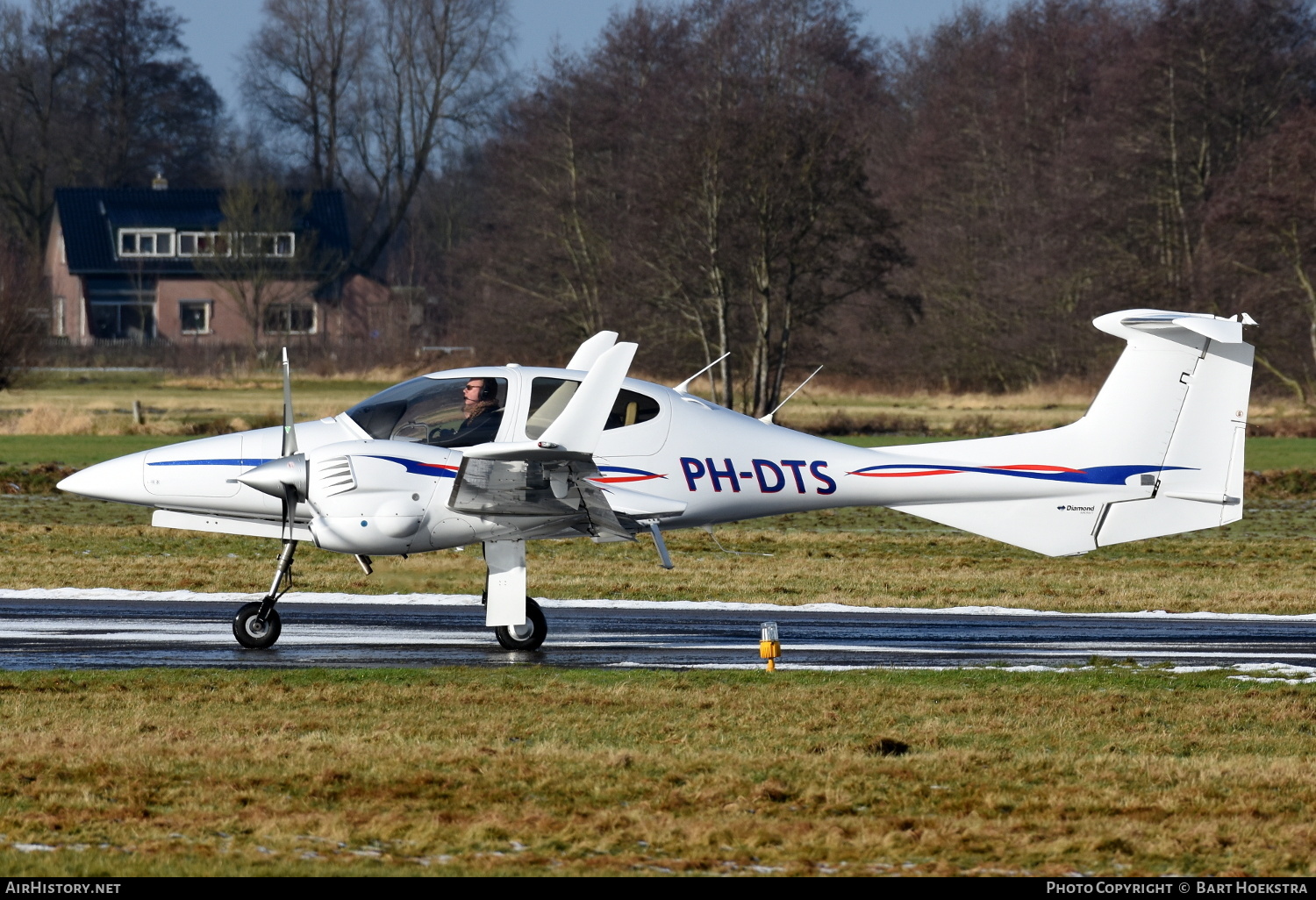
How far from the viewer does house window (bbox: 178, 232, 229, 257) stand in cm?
7594

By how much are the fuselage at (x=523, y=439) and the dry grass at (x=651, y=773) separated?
1.38m

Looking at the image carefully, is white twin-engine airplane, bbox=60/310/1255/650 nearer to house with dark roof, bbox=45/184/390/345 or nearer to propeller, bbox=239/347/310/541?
propeller, bbox=239/347/310/541

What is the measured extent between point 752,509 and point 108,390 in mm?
52182

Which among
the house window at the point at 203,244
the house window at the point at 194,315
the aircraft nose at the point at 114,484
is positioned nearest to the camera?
the aircraft nose at the point at 114,484

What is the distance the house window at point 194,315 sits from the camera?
82562 mm

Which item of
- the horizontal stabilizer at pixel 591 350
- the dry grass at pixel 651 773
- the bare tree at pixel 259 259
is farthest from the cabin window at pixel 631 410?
the bare tree at pixel 259 259

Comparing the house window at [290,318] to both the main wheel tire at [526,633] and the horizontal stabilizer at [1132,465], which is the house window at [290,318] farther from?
the horizontal stabilizer at [1132,465]

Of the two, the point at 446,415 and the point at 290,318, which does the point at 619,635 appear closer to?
the point at 446,415

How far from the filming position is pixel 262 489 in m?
12.7

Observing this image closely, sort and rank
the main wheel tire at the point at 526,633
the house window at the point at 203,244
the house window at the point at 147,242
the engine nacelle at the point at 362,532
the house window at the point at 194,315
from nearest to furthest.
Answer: the engine nacelle at the point at 362,532
the main wheel tire at the point at 526,633
the house window at the point at 203,244
the house window at the point at 194,315
the house window at the point at 147,242

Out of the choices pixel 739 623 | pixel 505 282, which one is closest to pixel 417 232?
pixel 505 282

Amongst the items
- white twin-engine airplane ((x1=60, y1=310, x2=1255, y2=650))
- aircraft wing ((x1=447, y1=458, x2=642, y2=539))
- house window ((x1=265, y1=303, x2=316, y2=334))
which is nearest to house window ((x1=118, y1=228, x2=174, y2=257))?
house window ((x1=265, y1=303, x2=316, y2=334))

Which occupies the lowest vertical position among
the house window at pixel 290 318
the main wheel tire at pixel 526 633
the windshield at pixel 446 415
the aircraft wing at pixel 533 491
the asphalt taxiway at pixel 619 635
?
the asphalt taxiway at pixel 619 635

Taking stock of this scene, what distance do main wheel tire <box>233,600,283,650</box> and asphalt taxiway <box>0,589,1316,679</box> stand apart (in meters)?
0.11
